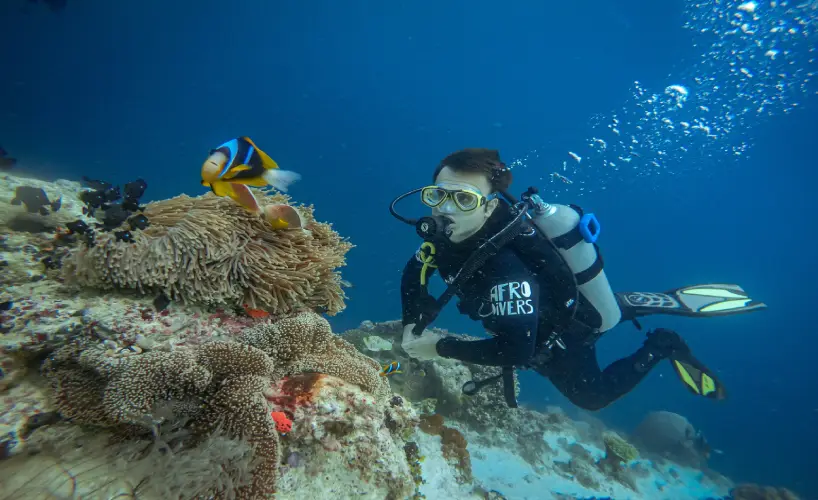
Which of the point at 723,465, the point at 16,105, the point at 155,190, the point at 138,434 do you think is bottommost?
the point at 723,465

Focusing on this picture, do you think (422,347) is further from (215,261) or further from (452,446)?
(215,261)

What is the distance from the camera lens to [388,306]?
4012cm

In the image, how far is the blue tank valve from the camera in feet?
15.4

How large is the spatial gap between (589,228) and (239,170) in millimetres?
4337

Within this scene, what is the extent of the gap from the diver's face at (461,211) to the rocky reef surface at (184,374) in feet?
4.40

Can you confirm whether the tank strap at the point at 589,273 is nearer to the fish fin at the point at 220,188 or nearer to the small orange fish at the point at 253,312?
the small orange fish at the point at 253,312

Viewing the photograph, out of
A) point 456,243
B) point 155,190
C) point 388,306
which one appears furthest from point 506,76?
point 456,243

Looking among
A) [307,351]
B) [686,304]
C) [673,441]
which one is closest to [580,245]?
[686,304]

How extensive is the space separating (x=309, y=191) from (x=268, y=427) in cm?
5004

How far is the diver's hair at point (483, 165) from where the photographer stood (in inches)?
164

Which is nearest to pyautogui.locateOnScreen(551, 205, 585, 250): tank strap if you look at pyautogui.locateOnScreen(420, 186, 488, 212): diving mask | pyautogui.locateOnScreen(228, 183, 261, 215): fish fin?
pyautogui.locateOnScreen(420, 186, 488, 212): diving mask

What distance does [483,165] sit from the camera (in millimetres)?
4164

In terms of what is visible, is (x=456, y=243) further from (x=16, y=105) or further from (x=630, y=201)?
(x=630, y=201)

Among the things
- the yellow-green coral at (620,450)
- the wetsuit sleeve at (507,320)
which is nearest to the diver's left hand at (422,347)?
the wetsuit sleeve at (507,320)
